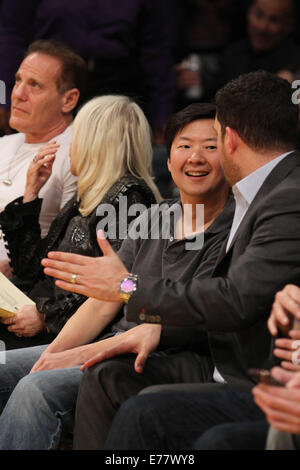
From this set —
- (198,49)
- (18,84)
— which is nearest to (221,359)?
(18,84)

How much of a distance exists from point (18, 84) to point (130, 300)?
1761 millimetres

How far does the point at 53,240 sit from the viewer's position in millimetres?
3039

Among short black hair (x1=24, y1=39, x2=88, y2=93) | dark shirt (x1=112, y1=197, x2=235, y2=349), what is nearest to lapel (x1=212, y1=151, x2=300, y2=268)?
dark shirt (x1=112, y1=197, x2=235, y2=349)

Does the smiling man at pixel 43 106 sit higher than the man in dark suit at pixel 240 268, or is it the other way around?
the smiling man at pixel 43 106

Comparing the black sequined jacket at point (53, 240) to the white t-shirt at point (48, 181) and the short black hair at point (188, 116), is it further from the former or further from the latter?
the short black hair at point (188, 116)

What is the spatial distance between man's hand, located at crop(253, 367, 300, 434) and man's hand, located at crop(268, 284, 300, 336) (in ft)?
0.65

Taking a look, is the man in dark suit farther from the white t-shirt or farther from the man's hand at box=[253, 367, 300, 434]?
the white t-shirt

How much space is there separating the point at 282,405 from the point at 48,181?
191 centimetres

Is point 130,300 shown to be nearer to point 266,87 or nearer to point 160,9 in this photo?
point 266,87

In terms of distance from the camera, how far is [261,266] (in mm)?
1972

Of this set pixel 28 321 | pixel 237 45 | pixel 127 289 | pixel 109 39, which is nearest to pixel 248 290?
pixel 127 289

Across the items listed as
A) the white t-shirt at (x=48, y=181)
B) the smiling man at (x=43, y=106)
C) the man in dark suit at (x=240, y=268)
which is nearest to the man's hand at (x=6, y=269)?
the white t-shirt at (x=48, y=181)

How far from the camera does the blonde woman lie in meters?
2.84

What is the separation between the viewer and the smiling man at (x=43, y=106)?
3395 millimetres
